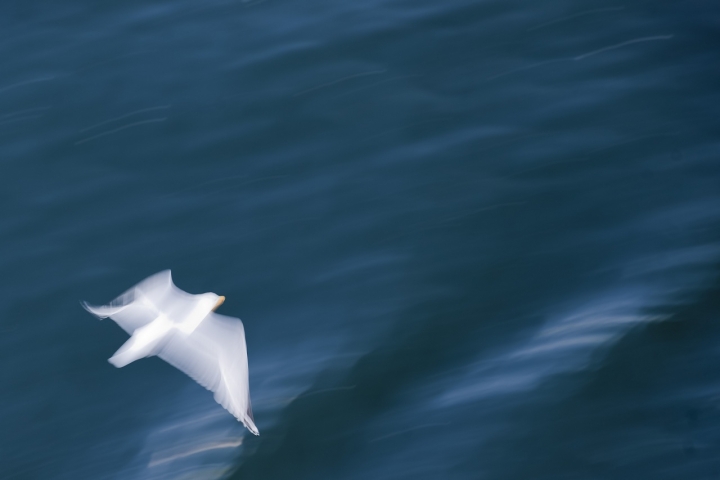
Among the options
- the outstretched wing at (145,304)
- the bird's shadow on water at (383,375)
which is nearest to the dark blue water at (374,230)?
the bird's shadow on water at (383,375)

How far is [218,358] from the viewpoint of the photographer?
3646 millimetres

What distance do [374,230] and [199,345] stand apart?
1.66m

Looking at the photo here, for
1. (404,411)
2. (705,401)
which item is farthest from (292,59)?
(705,401)

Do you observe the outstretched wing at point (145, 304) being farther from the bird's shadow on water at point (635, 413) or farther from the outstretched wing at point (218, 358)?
the bird's shadow on water at point (635, 413)

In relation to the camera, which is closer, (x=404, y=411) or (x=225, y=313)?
(x=404, y=411)

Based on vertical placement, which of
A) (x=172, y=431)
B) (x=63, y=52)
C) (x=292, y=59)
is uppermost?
(x=63, y=52)

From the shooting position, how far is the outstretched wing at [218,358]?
359 centimetres

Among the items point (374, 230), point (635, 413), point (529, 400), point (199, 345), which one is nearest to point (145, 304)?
point (199, 345)

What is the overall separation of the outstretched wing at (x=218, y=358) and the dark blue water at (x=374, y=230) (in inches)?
28.4

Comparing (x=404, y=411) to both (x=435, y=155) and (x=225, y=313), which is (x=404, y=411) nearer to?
(x=225, y=313)

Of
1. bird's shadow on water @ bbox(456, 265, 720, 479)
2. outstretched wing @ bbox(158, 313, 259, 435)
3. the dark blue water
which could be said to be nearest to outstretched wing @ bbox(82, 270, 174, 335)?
outstretched wing @ bbox(158, 313, 259, 435)

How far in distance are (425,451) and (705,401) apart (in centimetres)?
152

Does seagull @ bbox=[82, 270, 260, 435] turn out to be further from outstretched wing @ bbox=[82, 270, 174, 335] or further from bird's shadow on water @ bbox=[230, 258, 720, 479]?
bird's shadow on water @ bbox=[230, 258, 720, 479]

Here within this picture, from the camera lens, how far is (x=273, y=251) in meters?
4.96
